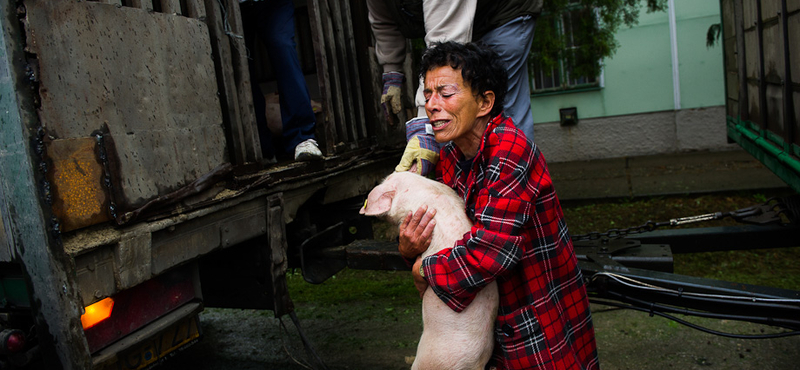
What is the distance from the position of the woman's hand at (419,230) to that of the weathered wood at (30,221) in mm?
1144

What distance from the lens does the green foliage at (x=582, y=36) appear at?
18.1 feet

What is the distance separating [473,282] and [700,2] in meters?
9.86

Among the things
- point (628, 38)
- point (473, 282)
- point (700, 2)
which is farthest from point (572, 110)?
point (473, 282)

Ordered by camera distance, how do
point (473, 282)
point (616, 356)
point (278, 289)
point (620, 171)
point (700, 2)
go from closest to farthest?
1. point (473, 282)
2. point (278, 289)
3. point (616, 356)
4. point (620, 171)
5. point (700, 2)

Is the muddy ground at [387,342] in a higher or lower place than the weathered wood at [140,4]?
lower

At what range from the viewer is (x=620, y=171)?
8.82 metres

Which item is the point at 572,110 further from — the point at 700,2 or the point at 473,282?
the point at 473,282

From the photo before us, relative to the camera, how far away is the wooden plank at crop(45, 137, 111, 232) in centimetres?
187

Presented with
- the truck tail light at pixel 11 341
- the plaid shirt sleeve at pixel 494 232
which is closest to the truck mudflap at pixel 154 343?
the truck tail light at pixel 11 341

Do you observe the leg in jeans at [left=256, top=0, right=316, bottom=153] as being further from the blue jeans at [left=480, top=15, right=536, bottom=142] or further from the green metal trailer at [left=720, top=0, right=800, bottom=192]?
the green metal trailer at [left=720, top=0, right=800, bottom=192]

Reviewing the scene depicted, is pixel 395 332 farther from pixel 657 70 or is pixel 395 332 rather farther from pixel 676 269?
pixel 657 70

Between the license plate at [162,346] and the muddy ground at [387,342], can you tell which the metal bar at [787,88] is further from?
the license plate at [162,346]

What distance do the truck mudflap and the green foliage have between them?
427 cm

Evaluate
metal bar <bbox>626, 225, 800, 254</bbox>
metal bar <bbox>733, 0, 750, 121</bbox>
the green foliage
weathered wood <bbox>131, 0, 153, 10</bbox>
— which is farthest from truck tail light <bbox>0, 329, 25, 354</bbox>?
the green foliage
